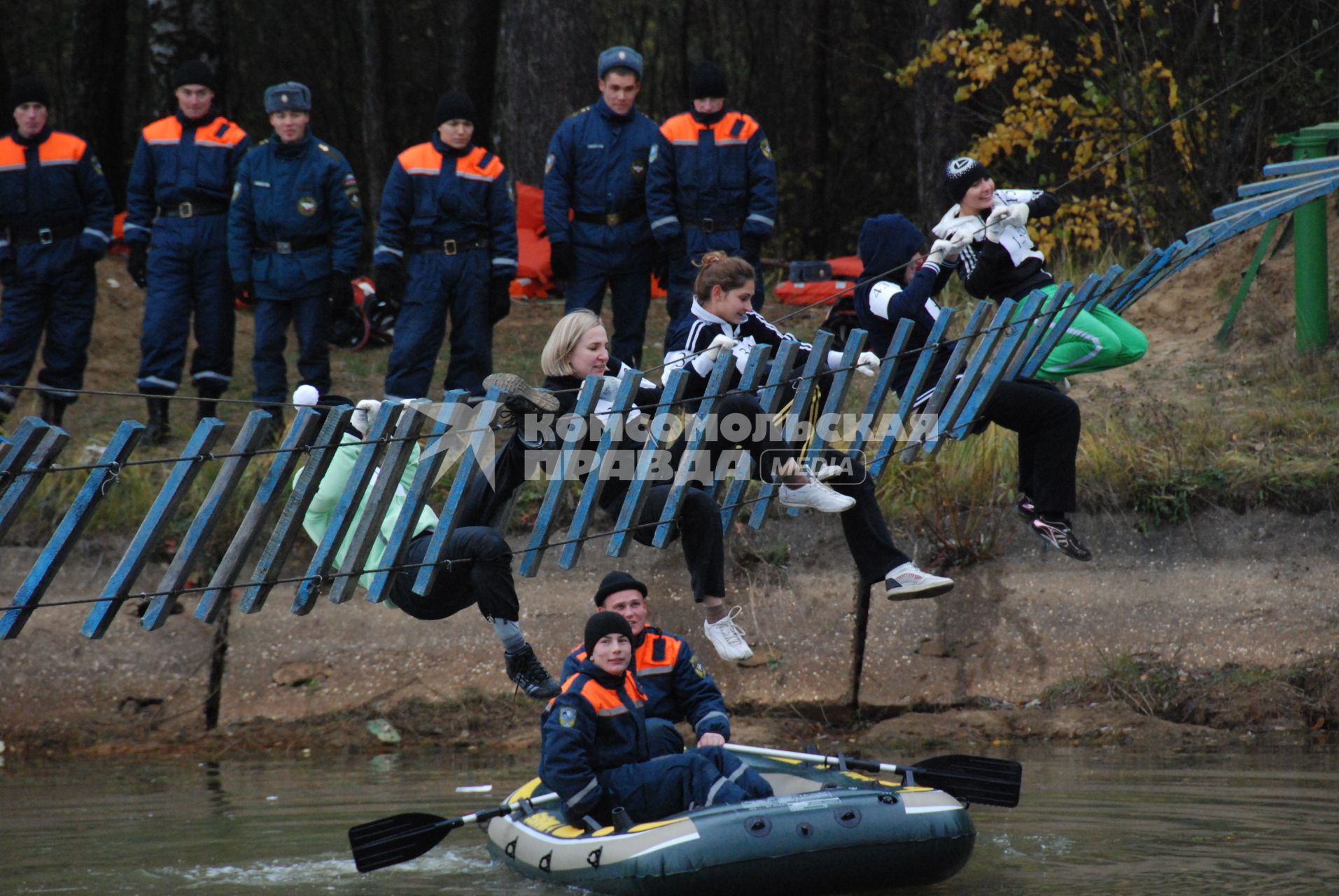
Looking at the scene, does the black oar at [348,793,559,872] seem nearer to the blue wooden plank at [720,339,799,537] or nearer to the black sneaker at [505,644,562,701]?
the black sneaker at [505,644,562,701]

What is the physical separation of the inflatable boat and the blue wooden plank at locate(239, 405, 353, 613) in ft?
6.38

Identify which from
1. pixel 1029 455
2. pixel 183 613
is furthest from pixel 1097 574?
pixel 183 613

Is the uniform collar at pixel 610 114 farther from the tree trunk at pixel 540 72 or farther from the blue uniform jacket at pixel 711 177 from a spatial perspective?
the tree trunk at pixel 540 72

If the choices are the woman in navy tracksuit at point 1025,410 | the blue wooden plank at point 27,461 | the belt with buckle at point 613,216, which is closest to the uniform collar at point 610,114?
the belt with buckle at point 613,216

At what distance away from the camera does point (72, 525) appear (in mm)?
6586

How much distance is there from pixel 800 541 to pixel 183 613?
4.10 meters

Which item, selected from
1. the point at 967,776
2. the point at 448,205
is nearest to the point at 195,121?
the point at 448,205

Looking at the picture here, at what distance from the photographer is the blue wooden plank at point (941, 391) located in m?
7.54

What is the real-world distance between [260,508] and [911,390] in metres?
2.70

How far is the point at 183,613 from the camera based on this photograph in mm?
11828

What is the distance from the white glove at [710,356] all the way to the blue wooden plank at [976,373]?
0.95 m

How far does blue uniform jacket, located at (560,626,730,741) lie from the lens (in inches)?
323

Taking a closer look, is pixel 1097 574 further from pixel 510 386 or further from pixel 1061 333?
pixel 510 386

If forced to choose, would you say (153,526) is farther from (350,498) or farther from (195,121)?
(195,121)
